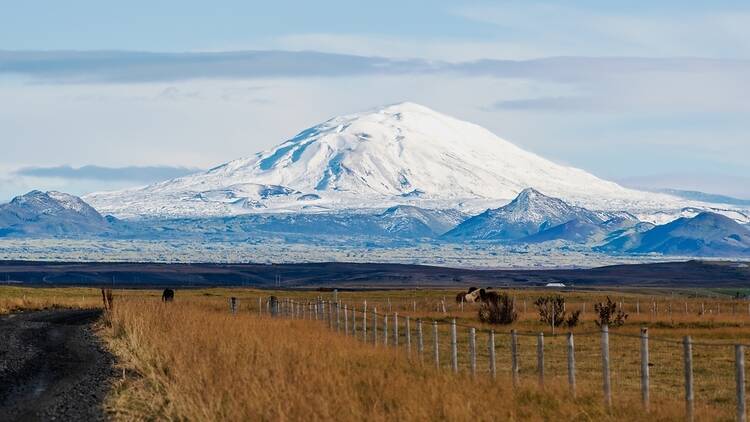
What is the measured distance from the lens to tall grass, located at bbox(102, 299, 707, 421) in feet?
61.1

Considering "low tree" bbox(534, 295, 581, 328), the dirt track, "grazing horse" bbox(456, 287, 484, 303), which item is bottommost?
"grazing horse" bbox(456, 287, 484, 303)

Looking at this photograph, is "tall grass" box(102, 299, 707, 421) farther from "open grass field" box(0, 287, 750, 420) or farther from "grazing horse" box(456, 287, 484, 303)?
"grazing horse" box(456, 287, 484, 303)

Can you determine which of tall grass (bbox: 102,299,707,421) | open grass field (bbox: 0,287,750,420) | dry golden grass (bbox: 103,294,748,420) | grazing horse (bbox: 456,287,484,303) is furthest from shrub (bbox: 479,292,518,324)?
tall grass (bbox: 102,299,707,421)

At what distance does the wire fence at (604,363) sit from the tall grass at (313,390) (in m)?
0.49

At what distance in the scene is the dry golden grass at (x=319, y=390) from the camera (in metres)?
18.6

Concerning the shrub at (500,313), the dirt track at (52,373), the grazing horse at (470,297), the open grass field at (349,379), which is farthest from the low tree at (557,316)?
the grazing horse at (470,297)

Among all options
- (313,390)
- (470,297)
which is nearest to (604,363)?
(313,390)

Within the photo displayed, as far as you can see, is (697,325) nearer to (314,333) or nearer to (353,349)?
(314,333)

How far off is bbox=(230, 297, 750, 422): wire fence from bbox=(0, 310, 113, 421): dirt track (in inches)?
249

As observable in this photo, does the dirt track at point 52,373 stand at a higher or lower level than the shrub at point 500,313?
higher

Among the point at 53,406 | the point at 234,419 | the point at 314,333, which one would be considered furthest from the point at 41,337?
the point at 234,419

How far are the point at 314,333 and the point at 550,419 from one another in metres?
16.1

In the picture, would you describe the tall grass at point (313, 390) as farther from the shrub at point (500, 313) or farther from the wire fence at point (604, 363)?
the shrub at point (500, 313)

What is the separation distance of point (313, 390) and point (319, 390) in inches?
5.8
